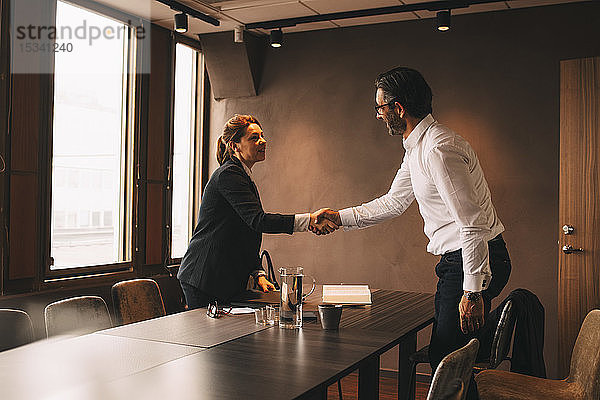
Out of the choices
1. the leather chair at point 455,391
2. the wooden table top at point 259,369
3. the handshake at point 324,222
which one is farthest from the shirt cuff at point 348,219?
the leather chair at point 455,391

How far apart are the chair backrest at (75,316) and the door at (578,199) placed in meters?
2.88

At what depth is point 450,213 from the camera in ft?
7.89

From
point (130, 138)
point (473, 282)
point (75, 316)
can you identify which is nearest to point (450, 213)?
point (473, 282)

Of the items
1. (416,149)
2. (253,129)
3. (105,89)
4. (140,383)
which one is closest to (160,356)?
(140,383)

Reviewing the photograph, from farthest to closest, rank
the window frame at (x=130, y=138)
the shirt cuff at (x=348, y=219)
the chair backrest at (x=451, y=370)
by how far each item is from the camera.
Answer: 1. the window frame at (x=130, y=138)
2. the shirt cuff at (x=348, y=219)
3. the chair backrest at (x=451, y=370)

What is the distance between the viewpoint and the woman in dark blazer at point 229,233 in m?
3.06

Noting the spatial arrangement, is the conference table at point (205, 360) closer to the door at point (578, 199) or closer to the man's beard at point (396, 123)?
the man's beard at point (396, 123)

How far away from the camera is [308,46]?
542cm

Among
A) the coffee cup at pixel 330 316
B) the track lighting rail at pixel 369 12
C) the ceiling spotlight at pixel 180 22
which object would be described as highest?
the track lighting rail at pixel 369 12

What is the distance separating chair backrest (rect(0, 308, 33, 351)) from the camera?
2.55m

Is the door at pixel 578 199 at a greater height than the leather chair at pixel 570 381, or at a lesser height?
greater

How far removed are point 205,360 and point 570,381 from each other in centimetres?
167

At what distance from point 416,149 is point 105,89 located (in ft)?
9.40

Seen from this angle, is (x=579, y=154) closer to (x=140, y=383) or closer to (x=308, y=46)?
(x=308, y=46)
